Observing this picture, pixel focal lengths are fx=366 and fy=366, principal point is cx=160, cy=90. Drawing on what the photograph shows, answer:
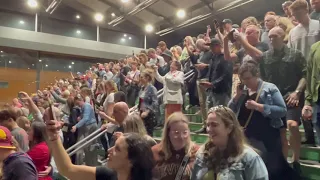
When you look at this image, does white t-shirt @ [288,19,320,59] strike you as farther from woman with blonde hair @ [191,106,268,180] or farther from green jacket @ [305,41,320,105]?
woman with blonde hair @ [191,106,268,180]

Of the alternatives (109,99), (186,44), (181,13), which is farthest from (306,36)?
(181,13)

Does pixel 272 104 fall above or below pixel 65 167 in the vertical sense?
above

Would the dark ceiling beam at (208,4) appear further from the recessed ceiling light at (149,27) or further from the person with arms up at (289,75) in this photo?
the person with arms up at (289,75)

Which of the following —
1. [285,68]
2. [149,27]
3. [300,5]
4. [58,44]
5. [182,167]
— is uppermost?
[149,27]

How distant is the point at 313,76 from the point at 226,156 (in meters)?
1.22

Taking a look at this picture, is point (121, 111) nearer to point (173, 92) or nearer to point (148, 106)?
point (148, 106)

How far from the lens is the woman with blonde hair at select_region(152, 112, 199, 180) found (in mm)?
2523

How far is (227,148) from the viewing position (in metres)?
2.08

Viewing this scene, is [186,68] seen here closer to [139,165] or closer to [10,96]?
[139,165]

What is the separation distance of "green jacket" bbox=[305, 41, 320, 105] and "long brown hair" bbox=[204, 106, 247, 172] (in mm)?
992

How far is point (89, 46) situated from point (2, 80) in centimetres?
406

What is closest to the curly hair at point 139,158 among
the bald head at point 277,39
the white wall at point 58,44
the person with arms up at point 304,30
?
the bald head at point 277,39

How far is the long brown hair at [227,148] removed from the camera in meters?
2.05

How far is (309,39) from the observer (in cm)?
345
